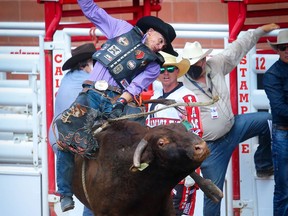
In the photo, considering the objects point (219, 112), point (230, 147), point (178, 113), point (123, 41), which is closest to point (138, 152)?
point (123, 41)

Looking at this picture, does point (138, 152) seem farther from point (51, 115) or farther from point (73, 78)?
point (51, 115)

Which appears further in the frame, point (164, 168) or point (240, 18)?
point (240, 18)

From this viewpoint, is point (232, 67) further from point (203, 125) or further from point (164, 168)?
point (164, 168)

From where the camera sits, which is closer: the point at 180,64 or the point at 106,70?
the point at 106,70

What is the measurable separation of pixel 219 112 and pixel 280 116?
0.53m

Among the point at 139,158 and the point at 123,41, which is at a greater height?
the point at 123,41

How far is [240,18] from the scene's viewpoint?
432 inches

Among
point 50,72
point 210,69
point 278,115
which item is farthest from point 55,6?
point 278,115

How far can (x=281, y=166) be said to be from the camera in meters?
10.6

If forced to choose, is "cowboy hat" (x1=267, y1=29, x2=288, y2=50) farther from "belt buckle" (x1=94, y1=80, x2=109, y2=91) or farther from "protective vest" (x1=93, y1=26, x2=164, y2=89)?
"belt buckle" (x1=94, y1=80, x2=109, y2=91)

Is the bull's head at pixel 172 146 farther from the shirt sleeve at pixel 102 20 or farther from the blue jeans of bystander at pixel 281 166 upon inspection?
the blue jeans of bystander at pixel 281 166

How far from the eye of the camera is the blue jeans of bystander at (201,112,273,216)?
35.0 ft

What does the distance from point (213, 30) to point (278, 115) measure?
196 cm

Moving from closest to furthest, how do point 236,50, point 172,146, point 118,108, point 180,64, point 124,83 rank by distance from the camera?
1. point 172,146
2. point 118,108
3. point 124,83
4. point 180,64
5. point 236,50
